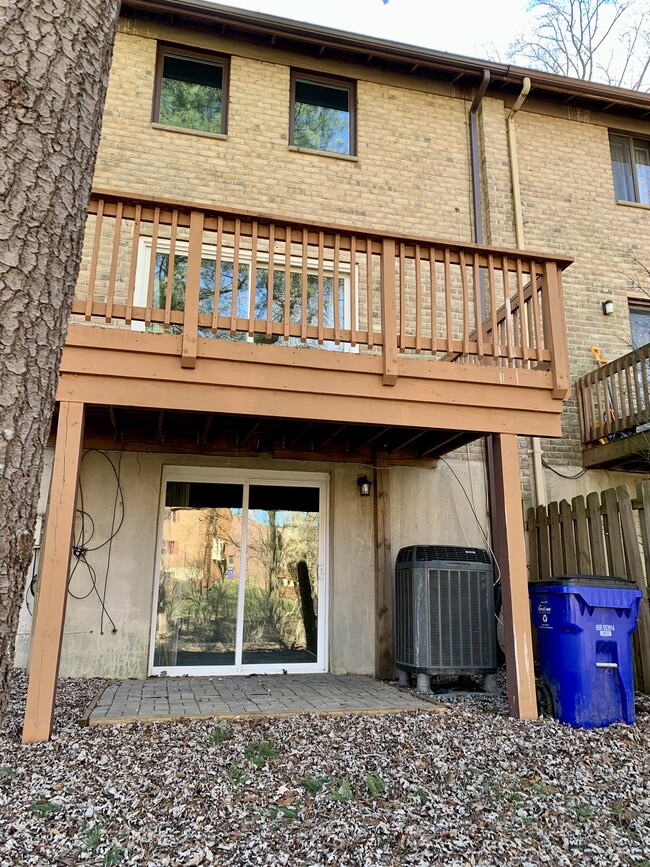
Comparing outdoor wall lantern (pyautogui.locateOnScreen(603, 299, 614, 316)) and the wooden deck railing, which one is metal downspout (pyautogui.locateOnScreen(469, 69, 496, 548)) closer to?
the wooden deck railing

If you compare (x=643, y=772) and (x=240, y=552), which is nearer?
(x=643, y=772)

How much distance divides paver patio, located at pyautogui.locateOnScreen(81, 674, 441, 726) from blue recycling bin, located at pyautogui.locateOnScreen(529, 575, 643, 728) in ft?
3.28

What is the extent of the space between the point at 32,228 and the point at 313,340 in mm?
5220

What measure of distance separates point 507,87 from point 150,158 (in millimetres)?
4983

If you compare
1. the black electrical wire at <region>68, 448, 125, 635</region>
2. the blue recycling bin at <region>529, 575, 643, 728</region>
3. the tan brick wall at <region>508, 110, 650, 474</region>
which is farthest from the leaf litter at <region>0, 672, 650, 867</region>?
the tan brick wall at <region>508, 110, 650, 474</region>

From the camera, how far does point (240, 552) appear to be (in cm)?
680

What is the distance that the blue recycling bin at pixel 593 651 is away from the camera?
4523mm

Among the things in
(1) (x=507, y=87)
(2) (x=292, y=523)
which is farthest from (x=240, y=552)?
(1) (x=507, y=87)

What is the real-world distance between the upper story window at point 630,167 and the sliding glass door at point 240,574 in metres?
6.23

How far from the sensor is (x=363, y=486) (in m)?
7.06

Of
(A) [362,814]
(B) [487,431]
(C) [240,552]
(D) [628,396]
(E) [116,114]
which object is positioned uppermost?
(E) [116,114]

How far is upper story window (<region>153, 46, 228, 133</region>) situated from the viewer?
25.8ft

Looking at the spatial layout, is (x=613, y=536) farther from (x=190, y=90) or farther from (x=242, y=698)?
(x=190, y=90)

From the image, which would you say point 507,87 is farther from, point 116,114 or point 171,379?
point 171,379
